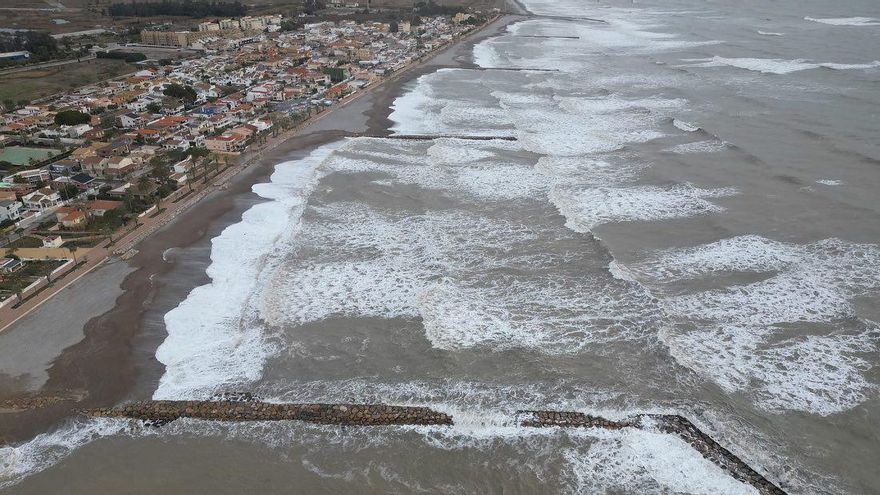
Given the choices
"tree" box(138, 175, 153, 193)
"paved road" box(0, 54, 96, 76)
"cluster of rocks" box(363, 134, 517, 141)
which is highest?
"paved road" box(0, 54, 96, 76)

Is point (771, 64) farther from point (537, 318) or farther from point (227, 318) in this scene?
point (227, 318)

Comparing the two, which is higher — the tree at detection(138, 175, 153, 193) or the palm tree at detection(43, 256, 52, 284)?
the tree at detection(138, 175, 153, 193)

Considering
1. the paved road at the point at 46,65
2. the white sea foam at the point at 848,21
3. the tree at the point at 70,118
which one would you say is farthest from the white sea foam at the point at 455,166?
the white sea foam at the point at 848,21

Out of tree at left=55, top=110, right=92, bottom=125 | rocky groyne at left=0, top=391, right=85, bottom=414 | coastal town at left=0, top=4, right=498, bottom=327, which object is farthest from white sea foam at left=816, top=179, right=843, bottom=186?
tree at left=55, top=110, right=92, bottom=125

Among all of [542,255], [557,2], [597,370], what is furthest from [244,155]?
[557,2]

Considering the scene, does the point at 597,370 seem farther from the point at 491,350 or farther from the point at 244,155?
the point at 244,155

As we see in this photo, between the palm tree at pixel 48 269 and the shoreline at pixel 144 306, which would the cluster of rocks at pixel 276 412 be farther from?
the palm tree at pixel 48 269

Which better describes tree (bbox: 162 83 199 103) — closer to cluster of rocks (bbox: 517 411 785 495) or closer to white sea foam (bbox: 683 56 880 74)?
cluster of rocks (bbox: 517 411 785 495)

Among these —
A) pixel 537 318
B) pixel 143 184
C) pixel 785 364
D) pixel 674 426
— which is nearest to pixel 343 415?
pixel 537 318
